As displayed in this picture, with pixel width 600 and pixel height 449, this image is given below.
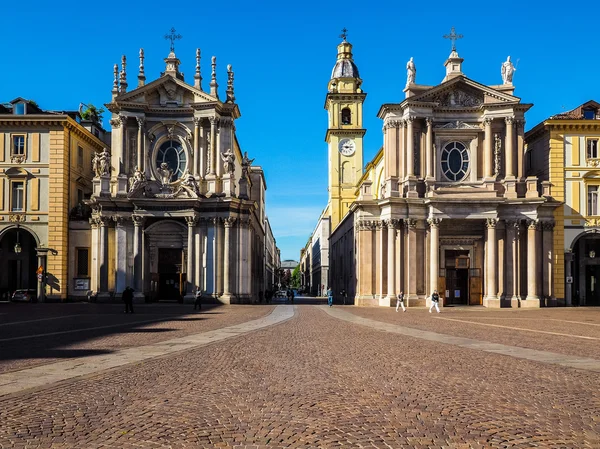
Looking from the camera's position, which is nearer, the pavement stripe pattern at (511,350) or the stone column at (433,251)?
the pavement stripe pattern at (511,350)

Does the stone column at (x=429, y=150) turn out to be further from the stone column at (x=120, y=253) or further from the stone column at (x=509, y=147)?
the stone column at (x=120, y=253)

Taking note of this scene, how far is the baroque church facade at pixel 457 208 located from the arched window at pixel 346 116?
112 ft

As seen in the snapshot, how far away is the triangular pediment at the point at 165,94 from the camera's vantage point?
5634 centimetres

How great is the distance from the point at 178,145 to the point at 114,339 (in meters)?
38.1

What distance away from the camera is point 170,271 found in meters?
57.8

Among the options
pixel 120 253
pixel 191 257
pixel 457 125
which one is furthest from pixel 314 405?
pixel 457 125

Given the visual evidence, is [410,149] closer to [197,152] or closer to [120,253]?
[197,152]

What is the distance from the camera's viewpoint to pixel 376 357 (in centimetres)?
1669

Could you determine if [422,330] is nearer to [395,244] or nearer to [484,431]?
[484,431]

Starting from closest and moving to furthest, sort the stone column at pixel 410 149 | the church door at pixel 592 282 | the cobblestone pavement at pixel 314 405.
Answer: the cobblestone pavement at pixel 314 405 → the stone column at pixel 410 149 → the church door at pixel 592 282

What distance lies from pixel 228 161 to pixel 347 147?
37.9m

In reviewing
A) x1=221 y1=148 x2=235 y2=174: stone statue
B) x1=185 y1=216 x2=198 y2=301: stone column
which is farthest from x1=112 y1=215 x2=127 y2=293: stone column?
x1=221 y1=148 x2=235 y2=174: stone statue

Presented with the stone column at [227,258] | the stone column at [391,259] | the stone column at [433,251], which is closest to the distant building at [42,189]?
the stone column at [227,258]

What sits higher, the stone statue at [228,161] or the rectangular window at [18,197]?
the stone statue at [228,161]
